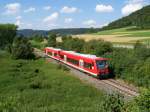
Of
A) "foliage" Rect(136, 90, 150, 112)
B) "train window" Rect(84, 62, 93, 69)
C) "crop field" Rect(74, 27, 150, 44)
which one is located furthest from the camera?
"crop field" Rect(74, 27, 150, 44)

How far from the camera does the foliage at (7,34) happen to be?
434 ft

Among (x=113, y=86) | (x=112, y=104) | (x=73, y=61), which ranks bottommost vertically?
(x=113, y=86)

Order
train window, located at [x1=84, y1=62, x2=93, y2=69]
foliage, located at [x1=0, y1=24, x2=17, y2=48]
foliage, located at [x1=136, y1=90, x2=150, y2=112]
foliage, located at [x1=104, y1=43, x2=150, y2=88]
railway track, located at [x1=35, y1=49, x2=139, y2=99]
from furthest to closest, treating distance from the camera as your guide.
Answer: foliage, located at [x1=0, y1=24, x2=17, y2=48]
train window, located at [x1=84, y1=62, x2=93, y2=69]
foliage, located at [x1=104, y1=43, x2=150, y2=88]
railway track, located at [x1=35, y1=49, x2=139, y2=99]
foliage, located at [x1=136, y1=90, x2=150, y2=112]

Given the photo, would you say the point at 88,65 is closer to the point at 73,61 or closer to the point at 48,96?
the point at 73,61

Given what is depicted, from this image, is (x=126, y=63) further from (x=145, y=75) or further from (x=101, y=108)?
(x=101, y=108)

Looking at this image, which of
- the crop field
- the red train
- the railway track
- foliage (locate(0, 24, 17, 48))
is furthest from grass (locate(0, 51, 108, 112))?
foliage (locate(0, 24, 17, 48))

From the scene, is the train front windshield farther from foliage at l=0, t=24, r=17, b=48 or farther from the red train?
foliage at l=0, t=24, r=17, b=48

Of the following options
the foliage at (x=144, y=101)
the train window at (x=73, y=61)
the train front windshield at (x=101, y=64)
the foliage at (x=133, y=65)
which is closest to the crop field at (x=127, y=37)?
the train window at (x=73, y=61)

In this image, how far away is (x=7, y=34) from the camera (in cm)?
13712

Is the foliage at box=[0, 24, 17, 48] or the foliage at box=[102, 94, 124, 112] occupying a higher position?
the foliage at box=[102, 94, 124, 112]

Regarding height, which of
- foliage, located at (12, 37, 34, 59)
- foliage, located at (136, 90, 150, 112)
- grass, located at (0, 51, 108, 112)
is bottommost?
foliage, located at (12, 37, 34, 59)

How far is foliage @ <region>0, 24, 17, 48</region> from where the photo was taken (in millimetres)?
132212

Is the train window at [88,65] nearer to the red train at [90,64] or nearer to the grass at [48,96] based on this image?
the red train at [90,64]

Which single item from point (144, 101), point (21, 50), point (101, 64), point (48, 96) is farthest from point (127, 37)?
point (144, 101)
